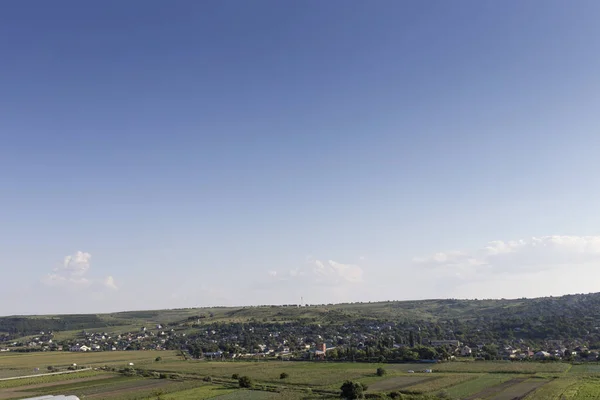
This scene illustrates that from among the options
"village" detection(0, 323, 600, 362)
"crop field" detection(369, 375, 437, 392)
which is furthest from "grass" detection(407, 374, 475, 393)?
"village" detection(0, 323, 600, 362)

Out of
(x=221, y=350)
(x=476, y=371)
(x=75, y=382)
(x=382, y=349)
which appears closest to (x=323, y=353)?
(x=382, y=349)

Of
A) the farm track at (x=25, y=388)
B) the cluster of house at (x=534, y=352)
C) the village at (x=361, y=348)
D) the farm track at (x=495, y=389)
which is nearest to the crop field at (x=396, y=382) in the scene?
the farm track at (x=495, y=389)

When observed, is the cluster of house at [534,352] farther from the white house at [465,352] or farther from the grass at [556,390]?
the grass at [556,390]

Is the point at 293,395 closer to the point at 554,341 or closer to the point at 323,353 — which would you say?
the point at 323,353

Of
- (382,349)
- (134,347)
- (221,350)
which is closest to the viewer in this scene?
(382,349)

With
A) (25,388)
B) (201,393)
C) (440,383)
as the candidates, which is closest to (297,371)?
(201,393)
